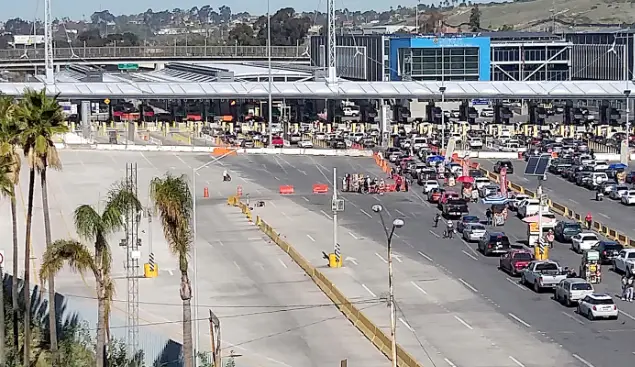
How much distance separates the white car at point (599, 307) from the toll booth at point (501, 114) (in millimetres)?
87099

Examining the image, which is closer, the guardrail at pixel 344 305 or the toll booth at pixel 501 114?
the guardrail at pixel 344 305

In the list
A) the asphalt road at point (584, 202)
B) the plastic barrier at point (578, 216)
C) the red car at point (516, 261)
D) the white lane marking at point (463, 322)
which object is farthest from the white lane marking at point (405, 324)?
the asphalt road at point (584, 202)

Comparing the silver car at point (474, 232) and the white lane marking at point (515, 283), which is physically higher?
the silver car at point (474, 232)

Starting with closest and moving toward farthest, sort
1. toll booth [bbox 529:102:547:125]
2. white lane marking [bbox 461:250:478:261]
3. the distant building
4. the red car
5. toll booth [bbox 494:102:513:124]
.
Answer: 1. the red car
2. white lane marking [bbox 461:250:478:261]
3. toll booth [bbox 494:102:513:124]
4. toll booth [bbox 529:102:547:125]
5. the distant building

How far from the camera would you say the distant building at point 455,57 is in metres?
149

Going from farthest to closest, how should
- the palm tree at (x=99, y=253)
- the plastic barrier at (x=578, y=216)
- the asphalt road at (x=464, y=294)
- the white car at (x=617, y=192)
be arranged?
the white car at (x=617, y=192) → the plastic barrier at (x=578, y=216) → the asphalt road at (x=464, y=294) → the palm tree at (x=99, y=253)

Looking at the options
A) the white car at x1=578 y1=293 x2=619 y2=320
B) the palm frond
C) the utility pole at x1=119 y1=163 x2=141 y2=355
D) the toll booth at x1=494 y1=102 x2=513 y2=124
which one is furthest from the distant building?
the palm frond

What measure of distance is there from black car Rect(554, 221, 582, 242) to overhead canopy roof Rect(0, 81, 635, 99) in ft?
203

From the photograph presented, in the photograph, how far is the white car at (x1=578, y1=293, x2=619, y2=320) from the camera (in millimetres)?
44969

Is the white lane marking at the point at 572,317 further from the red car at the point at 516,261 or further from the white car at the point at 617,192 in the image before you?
the white car at the point at 617,192

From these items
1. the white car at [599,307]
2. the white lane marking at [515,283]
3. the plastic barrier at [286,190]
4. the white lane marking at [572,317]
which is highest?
the plastic barrier at [286,190]

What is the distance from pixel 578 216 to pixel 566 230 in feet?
24.5

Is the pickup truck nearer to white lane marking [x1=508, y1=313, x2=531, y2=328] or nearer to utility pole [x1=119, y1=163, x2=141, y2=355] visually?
white lane marking [x1=508, y1=313, x2=531, y2=328]

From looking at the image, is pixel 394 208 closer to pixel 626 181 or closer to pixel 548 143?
pixel 626 181
